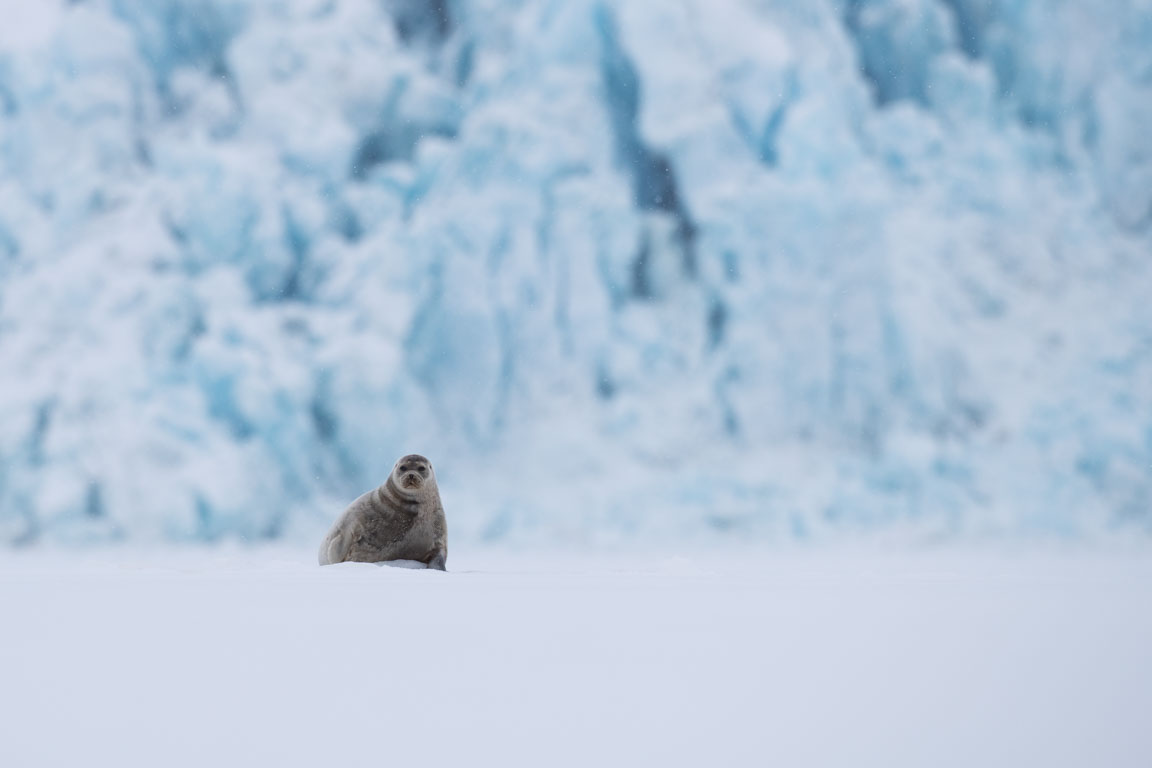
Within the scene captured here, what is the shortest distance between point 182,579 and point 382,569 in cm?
45

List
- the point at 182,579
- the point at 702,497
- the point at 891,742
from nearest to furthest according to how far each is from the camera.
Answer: the point at 891,742 < the point at 182,579 < the point at 702,497

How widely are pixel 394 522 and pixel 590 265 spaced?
5.14 m

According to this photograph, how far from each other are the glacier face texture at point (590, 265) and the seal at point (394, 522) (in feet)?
13.9

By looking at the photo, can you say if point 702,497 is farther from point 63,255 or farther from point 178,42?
point 178,42

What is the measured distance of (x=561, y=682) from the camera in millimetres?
1229

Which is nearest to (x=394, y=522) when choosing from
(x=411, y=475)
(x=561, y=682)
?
(x=411, y=475)

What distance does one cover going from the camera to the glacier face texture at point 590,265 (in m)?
7.07

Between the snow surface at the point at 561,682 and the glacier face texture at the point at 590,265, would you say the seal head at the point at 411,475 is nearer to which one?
the snow surface at the point at 561,682

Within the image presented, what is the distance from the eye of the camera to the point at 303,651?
4.24ft

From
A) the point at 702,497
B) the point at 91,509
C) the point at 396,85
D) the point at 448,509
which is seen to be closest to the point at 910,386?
the point at 702,497

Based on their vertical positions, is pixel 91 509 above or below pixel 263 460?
below

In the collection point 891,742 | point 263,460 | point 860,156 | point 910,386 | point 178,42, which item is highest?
point 178,42

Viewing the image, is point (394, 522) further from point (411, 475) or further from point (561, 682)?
point (561, 682)

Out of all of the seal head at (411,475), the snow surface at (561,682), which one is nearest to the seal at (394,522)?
Result: the seal head at (411,475)
